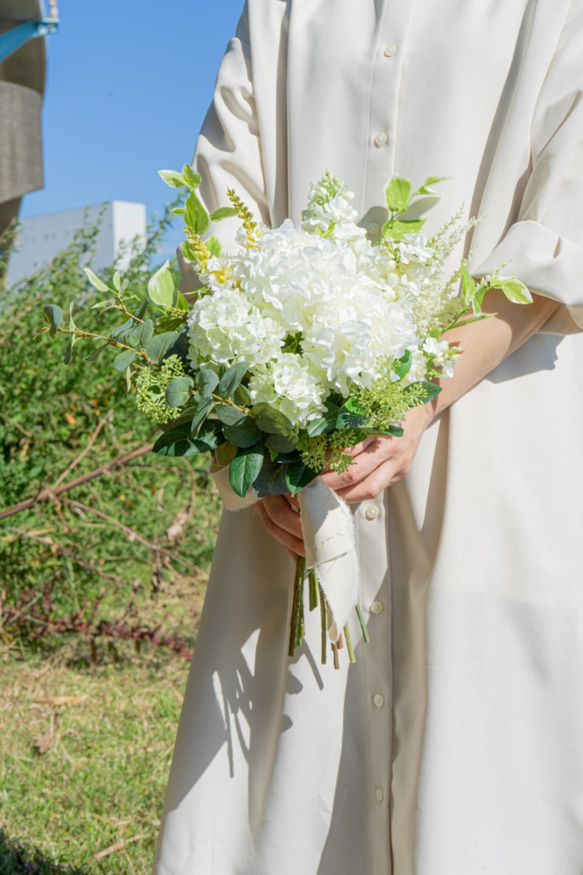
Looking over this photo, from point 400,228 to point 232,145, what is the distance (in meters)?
0.52

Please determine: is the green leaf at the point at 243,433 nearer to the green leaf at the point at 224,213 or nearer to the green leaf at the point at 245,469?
the green leaf at the point at 245,469

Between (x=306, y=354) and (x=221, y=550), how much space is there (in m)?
0.62

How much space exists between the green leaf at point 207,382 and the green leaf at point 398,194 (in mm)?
406

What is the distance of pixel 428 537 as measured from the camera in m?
1.64

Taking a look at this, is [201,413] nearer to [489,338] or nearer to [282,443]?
[282,443]

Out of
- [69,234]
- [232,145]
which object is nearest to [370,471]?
[232,145]

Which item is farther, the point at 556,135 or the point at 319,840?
the point at 319,840

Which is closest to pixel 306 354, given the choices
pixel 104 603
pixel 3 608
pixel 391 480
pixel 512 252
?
pixel 391 480

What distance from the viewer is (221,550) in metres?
1.85

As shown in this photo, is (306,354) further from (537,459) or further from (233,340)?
(537,459)

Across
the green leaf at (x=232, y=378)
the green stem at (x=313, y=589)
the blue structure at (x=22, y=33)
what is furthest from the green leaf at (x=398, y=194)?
the blue structure at (x=22, y=33)

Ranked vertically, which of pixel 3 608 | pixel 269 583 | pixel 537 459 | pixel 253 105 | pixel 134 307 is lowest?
pixel 3 608

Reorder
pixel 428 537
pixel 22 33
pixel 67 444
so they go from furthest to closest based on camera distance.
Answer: pixel 22 33 < pixel 67 444 < pixel 428 537

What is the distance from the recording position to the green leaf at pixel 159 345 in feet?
4.76
